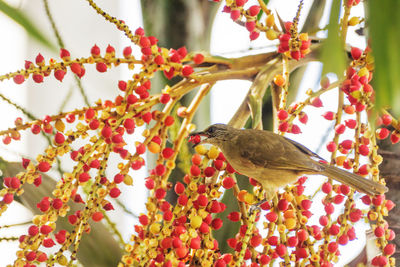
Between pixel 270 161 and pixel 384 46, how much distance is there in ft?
1.07

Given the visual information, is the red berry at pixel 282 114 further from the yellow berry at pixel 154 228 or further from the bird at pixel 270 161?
the yellow berry at pixel 154 228

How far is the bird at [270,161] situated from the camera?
18.7 inches

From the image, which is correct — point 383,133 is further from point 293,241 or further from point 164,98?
point 164,98

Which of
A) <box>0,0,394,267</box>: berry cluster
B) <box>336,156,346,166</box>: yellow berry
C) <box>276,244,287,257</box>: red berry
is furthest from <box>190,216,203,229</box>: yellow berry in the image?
<box>336,156,346,166</box>: yellow berry

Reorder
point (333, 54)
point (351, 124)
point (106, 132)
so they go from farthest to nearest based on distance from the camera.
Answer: point (351, 124)
point (106, 132)
point (333, 54)

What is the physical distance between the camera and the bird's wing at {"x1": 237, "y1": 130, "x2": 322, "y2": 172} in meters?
0.49

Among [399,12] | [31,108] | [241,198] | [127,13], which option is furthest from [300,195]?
[31,108]

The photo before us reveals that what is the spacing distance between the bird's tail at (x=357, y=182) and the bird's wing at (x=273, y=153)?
0.05 ft

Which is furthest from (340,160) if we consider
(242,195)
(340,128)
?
(242,195)

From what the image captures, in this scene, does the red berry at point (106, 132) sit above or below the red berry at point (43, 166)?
above

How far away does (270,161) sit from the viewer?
1.63 ft

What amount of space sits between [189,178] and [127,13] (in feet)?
2.77

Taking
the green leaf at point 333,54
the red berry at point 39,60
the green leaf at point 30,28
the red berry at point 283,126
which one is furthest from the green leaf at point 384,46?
the red berry at point 39,60

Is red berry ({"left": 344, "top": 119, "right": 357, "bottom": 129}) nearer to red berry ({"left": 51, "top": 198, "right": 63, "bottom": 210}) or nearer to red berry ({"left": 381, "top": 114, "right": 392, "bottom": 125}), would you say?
red berry ({"left": 381, "top": 114, "right": 392, "bottom": 125})
